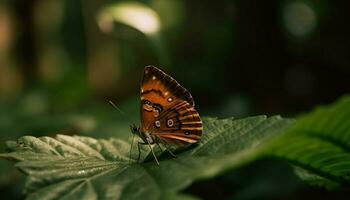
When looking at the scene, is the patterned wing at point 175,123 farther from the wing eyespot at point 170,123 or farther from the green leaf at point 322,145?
the green leaf at point 322,145

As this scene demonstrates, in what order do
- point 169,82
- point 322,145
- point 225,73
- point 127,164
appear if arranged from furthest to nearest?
1. point 225,73
2. point 169,82
3. point 127,164
4. point 322,145

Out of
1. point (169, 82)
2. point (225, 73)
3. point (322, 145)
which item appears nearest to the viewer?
point (322, 145)

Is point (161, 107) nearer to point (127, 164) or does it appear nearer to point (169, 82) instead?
point (169, 82)

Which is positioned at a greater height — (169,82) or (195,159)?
(169,82)

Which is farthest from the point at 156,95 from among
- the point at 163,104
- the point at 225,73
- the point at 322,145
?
the point at 225,73

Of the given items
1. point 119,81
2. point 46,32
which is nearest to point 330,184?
point 119,81

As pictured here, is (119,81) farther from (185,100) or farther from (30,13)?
(185,100)

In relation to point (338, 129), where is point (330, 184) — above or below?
below

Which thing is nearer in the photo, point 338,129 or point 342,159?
point 338,129
